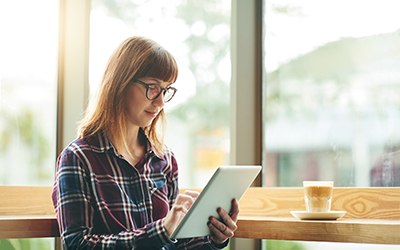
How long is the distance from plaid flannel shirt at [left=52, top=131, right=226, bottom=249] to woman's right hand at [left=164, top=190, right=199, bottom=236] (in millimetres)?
21

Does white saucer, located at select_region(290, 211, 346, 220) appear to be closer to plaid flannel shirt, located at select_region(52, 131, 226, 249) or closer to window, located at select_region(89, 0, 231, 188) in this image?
plaid flannel shirt, located at select_region(52, 131, 226, 249)

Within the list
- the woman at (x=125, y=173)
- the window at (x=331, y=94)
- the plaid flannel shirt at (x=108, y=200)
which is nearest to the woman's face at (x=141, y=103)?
the woman at (x=125, y=173)

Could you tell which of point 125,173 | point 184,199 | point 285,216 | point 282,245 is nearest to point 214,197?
point 184,199

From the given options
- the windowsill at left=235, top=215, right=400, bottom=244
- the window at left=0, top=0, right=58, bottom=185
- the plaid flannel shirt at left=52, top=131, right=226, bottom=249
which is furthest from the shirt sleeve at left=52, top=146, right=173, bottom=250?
the window at left=0, top=0, right=58, bottom=185

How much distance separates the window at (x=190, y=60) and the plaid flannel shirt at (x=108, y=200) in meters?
0.49

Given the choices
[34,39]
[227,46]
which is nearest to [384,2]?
[227,46]

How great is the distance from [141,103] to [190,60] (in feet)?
2.13

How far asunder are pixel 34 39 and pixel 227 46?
0.86m

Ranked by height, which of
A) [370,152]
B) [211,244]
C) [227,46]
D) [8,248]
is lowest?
[8,248]

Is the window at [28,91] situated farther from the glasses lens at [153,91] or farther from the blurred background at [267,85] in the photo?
the glasses lens at [153,91]

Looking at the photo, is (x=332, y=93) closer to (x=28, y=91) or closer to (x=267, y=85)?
(x=267, y=85)

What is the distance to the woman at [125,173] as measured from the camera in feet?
4.05

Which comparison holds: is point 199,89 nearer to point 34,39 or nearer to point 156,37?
point 156,37

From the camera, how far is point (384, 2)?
1717 millimetres
